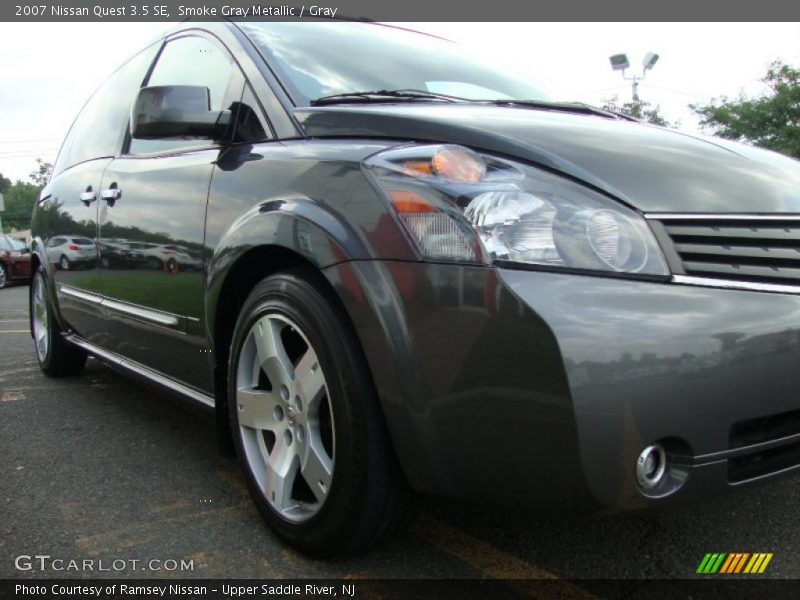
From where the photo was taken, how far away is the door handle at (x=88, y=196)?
3439mm

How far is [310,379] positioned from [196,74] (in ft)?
5.29

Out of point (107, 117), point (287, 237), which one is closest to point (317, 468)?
point (287, 237)

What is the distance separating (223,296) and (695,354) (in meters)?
1.46

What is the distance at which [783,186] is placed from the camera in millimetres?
1911

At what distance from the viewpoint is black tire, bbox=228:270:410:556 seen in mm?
1822

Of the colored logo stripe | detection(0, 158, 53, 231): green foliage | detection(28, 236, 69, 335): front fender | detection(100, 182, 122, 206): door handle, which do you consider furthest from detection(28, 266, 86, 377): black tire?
detection(0, 158, 53, 231): green foliage

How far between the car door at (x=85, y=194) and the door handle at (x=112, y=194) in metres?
0.13

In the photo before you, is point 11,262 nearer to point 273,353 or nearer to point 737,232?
point 273,353

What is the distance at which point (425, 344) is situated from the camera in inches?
65.7

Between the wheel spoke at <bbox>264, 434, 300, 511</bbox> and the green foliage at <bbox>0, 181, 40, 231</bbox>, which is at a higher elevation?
the wheel spoke at <bbox>264, 434, 300, 511</bbox>

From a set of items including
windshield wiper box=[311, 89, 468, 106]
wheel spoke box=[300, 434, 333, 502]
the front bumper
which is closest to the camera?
the front bumper

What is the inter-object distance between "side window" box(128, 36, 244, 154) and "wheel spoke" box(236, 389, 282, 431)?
3.14 feet

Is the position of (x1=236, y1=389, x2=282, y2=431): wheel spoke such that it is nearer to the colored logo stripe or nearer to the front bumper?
the front bumper

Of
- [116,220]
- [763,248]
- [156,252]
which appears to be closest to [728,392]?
[763,248]
